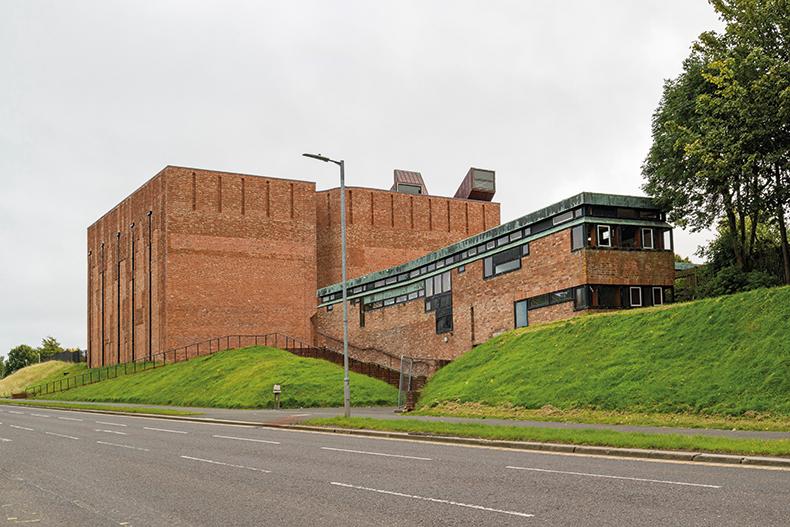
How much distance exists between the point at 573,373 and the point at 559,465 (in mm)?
13420

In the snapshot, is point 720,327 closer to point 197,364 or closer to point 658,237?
point 658,237

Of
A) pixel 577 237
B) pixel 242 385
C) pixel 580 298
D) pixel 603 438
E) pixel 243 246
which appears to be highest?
pixel 243 246

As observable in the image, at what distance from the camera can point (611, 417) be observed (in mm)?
20672

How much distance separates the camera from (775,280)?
34219mm

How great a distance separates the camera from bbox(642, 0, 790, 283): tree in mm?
30359

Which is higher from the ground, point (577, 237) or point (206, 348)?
point (577, 237)

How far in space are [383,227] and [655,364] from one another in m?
47.7

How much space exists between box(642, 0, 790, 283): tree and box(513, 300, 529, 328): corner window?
8593mm

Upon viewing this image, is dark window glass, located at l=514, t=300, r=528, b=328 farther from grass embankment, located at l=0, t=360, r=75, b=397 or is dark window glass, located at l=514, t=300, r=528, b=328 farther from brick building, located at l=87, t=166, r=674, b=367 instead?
grass embankment, located at l=0, t=360, r=75, b=397

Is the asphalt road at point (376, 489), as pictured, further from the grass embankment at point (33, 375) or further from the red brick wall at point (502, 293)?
the grass embankment at point (33, 375)

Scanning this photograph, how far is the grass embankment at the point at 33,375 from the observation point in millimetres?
84438

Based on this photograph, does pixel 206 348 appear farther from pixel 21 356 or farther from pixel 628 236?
pixel 21 356

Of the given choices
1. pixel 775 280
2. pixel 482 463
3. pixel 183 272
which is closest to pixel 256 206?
pixel 183 272

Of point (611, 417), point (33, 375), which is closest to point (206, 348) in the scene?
point (33, 375)
